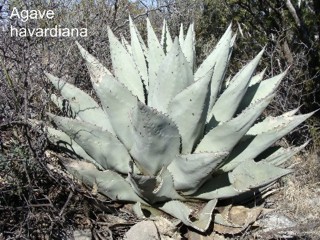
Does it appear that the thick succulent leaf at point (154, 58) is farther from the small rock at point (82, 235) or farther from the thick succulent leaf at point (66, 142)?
the small rock at point (82, 235)

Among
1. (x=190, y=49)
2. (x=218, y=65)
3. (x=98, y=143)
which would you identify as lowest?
(x=98, y=143)

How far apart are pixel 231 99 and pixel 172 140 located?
0.37 metres

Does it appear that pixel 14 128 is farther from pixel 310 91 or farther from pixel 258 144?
pixel 310 91

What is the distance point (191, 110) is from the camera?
1.86m

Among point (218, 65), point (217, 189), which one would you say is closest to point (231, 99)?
point (218, 65)

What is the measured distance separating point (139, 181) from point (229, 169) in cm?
41

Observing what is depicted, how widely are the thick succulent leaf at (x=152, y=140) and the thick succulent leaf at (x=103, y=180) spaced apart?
106mm

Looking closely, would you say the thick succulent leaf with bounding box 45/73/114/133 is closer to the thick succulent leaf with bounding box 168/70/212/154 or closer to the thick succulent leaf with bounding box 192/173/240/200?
the thick succulent leaf with bounding box 168/70/212/154

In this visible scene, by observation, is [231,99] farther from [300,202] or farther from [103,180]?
[300,202]

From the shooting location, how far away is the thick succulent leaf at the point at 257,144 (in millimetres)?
1993

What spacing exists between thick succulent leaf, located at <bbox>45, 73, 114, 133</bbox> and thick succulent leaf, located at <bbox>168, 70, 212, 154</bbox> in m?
0.34

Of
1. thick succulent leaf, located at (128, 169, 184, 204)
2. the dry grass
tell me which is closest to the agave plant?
thick succulent leaf, located at (128, 169, 184, 204)

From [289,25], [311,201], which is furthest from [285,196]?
[289,25]

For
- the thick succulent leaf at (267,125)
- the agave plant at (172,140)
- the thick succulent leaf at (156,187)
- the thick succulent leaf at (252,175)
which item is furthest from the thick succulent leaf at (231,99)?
the thick succulent leaf at (156,187)
